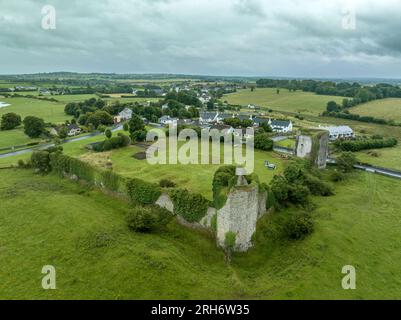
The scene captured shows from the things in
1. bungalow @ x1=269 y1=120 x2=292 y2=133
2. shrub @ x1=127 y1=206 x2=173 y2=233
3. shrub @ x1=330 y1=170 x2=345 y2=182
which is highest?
bungalow @ x1=269 y1=120 x2=292 y2=133

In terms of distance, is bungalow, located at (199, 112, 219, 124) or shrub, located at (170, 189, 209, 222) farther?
bungalow, located at (199, 112, 219, 124)

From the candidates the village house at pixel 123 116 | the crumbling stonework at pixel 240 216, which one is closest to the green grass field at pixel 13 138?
the village house at pixel 123 116

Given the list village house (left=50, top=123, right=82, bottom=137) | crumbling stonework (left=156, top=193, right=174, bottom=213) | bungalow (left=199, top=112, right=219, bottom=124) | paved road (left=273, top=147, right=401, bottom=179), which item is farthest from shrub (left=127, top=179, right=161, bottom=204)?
bungalow (left=199, top=112, right=219, bottom=124)

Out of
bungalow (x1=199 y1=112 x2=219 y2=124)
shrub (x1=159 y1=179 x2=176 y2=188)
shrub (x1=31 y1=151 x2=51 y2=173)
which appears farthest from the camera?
bungalow (x1=199 y1=112 x2=219 y2=124)

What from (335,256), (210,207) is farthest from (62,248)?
(335,256)

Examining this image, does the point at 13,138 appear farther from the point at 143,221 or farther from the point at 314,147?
the point at 314,147

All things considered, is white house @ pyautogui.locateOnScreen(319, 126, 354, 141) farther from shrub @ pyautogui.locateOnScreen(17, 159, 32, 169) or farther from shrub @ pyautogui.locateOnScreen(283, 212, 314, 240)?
shrub @ pyautogui.locateOnScreen(17, 159, 32, 169)

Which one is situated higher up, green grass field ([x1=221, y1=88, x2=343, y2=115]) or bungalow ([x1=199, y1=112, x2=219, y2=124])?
green grass field ([x1=221, y1=88, x2=343, y2=115])
